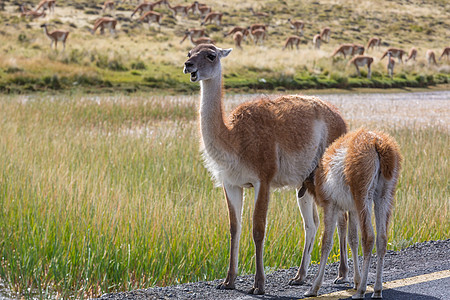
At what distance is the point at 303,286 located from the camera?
219 inches

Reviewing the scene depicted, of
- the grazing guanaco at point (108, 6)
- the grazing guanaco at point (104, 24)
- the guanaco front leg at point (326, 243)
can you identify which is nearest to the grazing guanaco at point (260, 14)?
the grazing guanaco at point (108, 6)

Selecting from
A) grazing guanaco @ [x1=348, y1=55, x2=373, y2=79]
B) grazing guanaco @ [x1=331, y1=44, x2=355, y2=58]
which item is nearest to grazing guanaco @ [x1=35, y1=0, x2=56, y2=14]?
grazing guanaco @ [x1=331, y1=44, x2=355, y2=58]

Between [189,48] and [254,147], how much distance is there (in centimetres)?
4029

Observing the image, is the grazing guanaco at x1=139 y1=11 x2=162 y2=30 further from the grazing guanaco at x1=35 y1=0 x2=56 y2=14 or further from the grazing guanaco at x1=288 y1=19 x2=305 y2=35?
the grazing guanaco at x1=288 y1=19 x2=305 y2=35

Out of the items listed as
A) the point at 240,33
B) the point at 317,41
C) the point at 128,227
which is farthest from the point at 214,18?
the point at 128,227

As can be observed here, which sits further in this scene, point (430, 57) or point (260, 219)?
point (430, 57)

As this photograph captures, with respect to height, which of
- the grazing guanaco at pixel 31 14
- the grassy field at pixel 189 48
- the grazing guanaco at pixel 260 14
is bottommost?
the grassy field at pixel 189 48

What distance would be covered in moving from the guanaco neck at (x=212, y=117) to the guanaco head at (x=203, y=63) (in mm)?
100

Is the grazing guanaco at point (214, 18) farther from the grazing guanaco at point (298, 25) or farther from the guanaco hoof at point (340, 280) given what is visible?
the guanaco hoof at point (340, 280)

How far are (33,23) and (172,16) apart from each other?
17180 millimetres

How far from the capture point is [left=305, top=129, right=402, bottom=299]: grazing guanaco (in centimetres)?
513

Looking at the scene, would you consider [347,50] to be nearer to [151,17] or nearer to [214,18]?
[151,17]

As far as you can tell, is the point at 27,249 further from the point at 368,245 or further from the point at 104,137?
the point at 104,137

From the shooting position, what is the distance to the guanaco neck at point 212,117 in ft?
18.2
